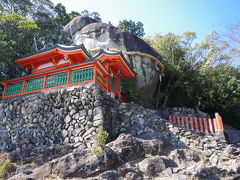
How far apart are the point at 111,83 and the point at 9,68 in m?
7.36

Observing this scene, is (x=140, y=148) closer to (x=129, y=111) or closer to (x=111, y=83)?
(x=129, y=111)

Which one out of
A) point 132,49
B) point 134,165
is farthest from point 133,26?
point 134,165

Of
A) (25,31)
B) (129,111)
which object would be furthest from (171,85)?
(25,31)

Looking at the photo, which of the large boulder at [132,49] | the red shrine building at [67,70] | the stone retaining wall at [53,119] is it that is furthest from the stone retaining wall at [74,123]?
the large boulder at [132,49]

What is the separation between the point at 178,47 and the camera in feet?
73.8

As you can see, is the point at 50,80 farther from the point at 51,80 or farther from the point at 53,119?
the point at 53,119

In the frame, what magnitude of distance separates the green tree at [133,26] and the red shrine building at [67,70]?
57.3 ft

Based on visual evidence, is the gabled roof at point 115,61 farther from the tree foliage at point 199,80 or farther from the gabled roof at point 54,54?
the tree foliage at point 199,80

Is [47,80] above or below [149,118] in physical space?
above

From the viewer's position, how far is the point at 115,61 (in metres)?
14.3

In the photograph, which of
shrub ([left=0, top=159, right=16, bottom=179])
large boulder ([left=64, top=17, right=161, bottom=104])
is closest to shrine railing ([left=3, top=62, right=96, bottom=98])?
shrub ([left=0, top=159, right=16, bottom=179])

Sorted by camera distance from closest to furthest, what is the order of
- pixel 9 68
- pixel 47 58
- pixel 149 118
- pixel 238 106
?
pixel 149 118
pixel 47 58
pixel 9 68
pixel 238 106

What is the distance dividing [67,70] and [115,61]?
3.27 m

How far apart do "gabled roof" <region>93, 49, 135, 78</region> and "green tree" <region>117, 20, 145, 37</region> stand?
16967 millimetres
